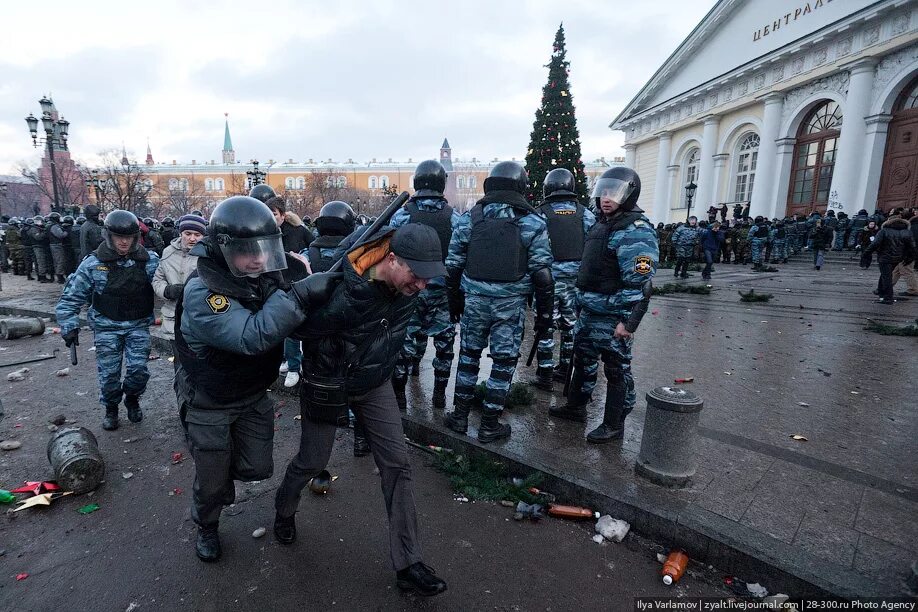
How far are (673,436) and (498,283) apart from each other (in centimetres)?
162

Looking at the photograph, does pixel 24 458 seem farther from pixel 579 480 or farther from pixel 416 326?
pixel 579 480

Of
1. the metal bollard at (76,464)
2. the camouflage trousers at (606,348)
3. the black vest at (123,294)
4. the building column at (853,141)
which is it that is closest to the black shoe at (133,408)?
the black vest at (123,294)

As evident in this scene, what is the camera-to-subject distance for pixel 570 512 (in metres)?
3.01

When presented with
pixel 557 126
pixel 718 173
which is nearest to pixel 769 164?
pixel 718 173

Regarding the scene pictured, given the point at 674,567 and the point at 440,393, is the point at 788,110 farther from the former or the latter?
the point at 674,567

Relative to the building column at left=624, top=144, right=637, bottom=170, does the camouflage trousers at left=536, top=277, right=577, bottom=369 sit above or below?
below

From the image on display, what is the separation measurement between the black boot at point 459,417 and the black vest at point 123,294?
3.04m

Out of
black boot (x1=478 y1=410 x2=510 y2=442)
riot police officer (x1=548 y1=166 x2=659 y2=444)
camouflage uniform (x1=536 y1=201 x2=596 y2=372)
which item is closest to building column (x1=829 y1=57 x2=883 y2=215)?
camouflage uniform (x1=536 y1=201 x2=596 y2=372)

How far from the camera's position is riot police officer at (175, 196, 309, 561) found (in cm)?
214

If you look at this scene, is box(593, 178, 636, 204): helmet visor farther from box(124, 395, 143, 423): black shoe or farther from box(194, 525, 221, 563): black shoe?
box(124, 395, 143, 423): black shoe

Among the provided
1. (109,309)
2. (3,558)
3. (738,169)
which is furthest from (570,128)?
(3,558)

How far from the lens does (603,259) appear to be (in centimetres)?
363

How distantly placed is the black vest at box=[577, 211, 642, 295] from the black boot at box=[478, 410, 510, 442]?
125 centimetres

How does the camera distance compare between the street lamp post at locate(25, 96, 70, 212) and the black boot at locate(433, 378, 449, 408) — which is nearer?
the black boot at locate(433, 378, 449, 408)
